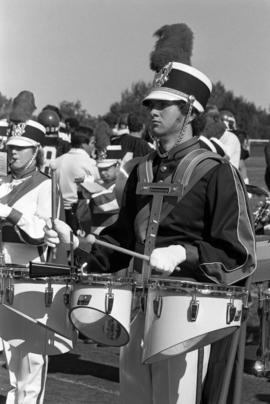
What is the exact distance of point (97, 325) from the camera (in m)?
4.02

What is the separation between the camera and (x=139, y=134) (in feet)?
34.3

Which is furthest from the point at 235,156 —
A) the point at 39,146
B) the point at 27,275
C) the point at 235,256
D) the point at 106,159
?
the point at 235,256

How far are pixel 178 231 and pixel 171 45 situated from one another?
4.31 meters

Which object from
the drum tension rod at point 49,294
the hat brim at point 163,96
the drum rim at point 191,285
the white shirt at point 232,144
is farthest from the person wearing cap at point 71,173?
the drum rim at point 191,285

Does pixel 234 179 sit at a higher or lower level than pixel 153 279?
higher

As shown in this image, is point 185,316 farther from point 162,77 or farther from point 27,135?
point 27,135

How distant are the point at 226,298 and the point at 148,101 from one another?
0.94 m

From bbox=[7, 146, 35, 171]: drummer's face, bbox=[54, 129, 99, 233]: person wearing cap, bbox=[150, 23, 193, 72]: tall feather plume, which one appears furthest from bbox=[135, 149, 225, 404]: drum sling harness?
bbox=[54, 129, 99, 233]: person wearing cap

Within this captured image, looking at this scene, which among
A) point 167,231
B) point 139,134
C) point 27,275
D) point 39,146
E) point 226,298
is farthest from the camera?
point 139,134

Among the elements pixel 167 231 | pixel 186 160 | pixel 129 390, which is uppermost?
pixel 186 160

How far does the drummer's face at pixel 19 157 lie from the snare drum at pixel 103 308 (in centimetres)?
236

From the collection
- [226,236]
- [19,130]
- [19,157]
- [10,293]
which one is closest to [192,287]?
[226,236]

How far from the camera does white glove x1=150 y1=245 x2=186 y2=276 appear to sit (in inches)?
147

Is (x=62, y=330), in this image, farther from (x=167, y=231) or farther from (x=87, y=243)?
(x=167, y=231)
